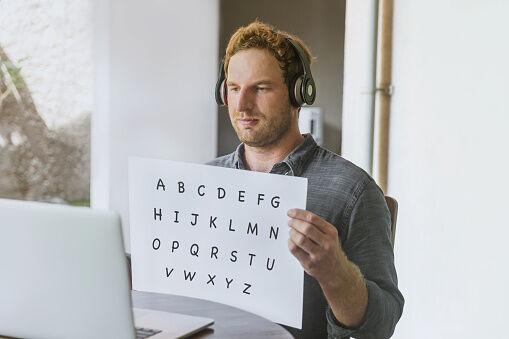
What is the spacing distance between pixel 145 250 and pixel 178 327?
0.58 ft

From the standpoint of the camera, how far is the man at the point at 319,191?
3.77ft

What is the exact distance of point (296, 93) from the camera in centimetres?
149

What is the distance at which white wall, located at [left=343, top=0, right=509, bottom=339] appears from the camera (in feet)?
7.29

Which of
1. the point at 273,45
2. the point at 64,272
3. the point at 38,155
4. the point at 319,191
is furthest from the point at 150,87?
the point at 64,272

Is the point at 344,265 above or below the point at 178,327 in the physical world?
above

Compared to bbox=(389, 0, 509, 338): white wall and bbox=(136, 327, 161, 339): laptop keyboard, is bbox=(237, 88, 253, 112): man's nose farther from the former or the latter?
bbox=(389, 0, 509, 338): white wall

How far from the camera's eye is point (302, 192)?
40.9 inches

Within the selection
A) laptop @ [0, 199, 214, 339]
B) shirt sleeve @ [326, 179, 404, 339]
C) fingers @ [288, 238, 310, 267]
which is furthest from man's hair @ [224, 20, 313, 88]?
laptop @ [0, 199, 214, 339]

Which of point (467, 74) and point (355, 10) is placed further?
point (355, 10)

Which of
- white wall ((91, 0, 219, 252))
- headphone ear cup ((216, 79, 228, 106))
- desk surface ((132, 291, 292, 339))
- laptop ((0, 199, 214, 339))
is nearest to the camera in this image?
laptop ((0, 199, 214, 339))

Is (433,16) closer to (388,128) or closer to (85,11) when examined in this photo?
(388,128)

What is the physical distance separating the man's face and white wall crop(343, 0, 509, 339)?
107 cm

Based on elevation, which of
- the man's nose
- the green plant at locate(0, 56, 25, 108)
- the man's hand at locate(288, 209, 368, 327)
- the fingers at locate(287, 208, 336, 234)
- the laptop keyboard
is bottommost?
the laptop keyboard

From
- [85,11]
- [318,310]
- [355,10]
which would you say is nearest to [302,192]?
[318,310]
